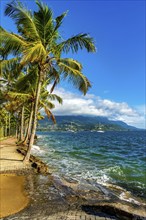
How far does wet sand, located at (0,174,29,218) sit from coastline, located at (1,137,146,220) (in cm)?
13

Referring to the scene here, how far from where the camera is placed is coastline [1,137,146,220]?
22.9 feet

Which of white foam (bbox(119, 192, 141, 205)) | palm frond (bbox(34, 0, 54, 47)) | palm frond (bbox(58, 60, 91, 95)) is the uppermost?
palm frond (bbox(34, 0, 54, 47))

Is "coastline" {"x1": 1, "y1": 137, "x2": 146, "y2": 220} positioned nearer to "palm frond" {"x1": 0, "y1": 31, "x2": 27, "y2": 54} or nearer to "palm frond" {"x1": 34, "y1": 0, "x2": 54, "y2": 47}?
"palm frond" {"x1": 0, "y1": 31, "x2": 27, "y2": 54}

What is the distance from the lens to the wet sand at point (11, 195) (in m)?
7.33

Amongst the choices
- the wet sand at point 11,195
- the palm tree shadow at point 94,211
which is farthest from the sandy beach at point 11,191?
the palm tree shadow at point 94,211

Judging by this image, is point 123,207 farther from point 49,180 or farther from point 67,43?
point 67,43

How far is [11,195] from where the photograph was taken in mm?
8719

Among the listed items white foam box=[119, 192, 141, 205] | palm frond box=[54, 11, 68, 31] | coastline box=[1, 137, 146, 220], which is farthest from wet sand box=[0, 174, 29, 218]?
palm frond box=[54, 11, 68, 31]

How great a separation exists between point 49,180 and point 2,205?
374 centimetres

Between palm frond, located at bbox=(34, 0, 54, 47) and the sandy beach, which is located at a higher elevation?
palm frond, located at bbox=(34, 0, 54, 47)

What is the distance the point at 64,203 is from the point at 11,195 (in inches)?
84.6

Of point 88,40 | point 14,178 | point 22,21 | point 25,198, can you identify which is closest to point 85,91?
point 88,40

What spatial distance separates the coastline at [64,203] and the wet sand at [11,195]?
13 cm

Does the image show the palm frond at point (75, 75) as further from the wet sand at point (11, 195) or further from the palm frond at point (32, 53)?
the wet sand at point (11, 195)
